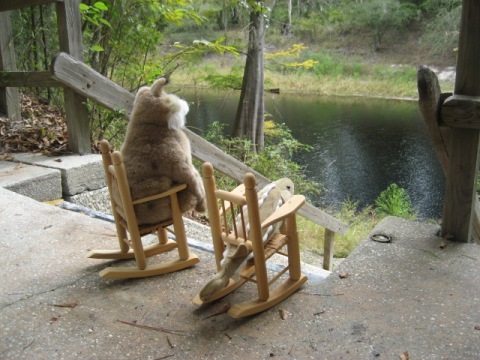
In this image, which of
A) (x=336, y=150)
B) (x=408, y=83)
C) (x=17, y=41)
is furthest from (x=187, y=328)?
(x=408, y=83)

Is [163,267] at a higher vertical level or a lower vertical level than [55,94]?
lower

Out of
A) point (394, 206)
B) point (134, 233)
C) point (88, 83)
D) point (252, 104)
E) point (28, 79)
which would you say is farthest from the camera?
point (252, 104)

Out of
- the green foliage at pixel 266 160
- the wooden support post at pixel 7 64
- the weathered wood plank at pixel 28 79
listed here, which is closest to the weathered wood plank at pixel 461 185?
the weathered wood plank at pixel 28 79

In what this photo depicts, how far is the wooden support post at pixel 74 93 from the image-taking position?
388cm

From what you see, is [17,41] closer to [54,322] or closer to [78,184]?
[78,184]

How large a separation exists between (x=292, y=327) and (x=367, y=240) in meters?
1.04

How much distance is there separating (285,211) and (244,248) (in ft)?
0.86

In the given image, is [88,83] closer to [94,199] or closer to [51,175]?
[51,175]

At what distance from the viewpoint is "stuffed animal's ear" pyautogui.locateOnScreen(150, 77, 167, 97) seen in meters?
2.34

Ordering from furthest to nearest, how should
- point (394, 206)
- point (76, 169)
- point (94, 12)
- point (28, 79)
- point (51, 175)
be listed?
point (394, 206)
point (94, 12)
point (28, 79)
point (76, 169)
point (51, 175)

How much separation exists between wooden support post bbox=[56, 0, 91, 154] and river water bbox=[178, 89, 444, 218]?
5.88 metres

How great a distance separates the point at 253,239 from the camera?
2.05m

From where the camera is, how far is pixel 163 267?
254cm

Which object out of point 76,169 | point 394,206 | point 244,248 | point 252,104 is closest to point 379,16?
point 252,104
